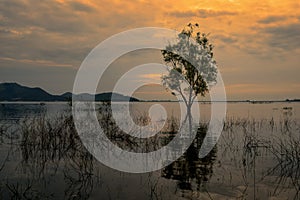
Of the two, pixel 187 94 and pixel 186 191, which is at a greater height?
pixel 187 94

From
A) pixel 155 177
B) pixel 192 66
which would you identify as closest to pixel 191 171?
pixel 155 177

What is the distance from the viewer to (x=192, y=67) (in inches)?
1998

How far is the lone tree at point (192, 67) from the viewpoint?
50906 millimetres

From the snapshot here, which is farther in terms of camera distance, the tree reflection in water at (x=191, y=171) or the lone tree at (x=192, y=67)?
the lone tree at (x=192, y=67)

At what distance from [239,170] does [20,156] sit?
12.1 metres

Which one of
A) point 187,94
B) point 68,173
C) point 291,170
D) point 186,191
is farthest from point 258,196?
point 187,94

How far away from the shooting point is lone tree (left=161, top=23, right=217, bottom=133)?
50906 mm

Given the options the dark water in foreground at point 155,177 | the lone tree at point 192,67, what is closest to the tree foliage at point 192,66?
the lone tree at point 192,67

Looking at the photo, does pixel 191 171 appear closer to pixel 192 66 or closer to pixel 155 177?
pixel 155 177

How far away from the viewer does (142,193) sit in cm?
1020

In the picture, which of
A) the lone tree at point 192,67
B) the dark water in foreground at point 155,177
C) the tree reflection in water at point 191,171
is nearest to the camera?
the dark water in foreground at point 155,177

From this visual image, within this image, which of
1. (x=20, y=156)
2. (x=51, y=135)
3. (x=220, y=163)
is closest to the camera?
(x=220, y=163)

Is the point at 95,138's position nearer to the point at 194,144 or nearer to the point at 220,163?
the point at 194,144

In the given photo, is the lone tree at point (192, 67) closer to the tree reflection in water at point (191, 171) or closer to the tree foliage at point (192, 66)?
the tree foliage at point (192, 66)
